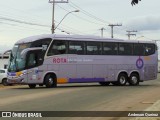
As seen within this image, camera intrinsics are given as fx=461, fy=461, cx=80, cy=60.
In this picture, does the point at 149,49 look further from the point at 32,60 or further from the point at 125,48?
the point at 32,60

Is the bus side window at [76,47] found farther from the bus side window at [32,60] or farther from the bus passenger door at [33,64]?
the bus side window at [32,60]

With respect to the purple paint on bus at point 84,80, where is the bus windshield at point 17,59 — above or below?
above

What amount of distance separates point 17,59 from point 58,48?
2.81 metres

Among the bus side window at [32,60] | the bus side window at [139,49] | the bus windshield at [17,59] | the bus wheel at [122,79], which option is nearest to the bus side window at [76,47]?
the bus side window at [32,60]

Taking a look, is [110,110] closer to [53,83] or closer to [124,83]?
[53,83]

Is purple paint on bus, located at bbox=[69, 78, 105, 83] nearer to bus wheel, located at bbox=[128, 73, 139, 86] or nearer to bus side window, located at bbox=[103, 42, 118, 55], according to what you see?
bus side window, located at bbox=[103, 42, 118, 55]

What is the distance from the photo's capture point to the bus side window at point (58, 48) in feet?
99.0

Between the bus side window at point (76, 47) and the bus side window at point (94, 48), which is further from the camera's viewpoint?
the bus side window at point (94, 48)

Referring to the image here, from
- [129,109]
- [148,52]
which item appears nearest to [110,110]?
[129,109]

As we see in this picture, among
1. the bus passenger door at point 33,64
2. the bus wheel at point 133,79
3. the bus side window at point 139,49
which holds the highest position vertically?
the bus side window at point 139,49

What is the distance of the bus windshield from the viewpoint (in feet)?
97.1

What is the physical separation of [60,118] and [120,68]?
21769 mm

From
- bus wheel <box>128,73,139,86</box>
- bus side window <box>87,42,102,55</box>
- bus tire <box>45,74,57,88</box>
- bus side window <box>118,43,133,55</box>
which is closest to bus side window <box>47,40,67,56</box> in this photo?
bus tire <box>45,74,57,88</box>

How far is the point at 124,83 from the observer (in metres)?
34.9
